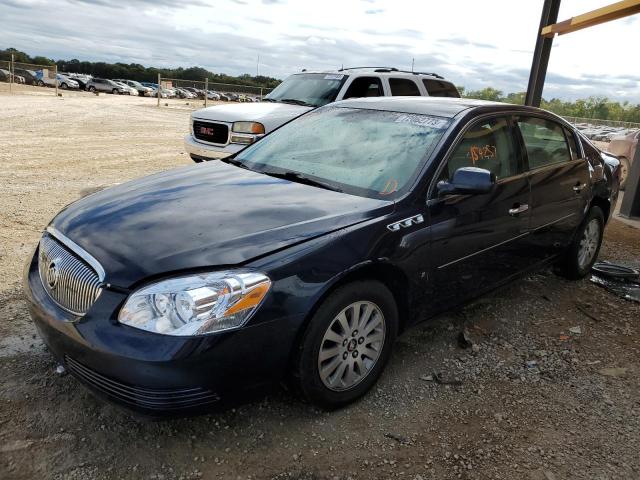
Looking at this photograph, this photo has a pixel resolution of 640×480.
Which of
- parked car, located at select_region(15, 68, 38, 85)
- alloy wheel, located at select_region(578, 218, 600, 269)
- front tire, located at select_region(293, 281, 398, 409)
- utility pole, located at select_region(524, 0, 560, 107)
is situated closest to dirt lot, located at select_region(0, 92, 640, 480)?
front tire, located at select_region(293, 281, 398, 409)

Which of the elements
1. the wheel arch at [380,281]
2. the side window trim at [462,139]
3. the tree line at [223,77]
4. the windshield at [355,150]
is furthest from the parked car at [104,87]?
the wheel arch at [380,281]

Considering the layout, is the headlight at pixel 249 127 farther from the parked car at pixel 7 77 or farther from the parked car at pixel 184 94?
the parked car at pixel 184 94

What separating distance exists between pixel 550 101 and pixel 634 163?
151 inches

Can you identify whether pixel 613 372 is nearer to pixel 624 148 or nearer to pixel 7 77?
pixel 624 148

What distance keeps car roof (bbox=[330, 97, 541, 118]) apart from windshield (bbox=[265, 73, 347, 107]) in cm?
448

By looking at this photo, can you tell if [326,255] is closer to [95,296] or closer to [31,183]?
[95,296]

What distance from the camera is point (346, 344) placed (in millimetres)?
2787

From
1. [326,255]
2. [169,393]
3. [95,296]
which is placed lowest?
[169,393]

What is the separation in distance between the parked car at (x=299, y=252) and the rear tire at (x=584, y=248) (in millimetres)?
767

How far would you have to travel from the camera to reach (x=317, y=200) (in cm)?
299

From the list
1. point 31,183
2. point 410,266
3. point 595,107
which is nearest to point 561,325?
point 410,266

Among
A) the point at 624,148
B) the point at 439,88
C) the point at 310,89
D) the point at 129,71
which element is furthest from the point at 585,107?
the point at 129,71

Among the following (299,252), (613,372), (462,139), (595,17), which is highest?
(595,17)

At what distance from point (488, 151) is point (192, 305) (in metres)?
2.38
